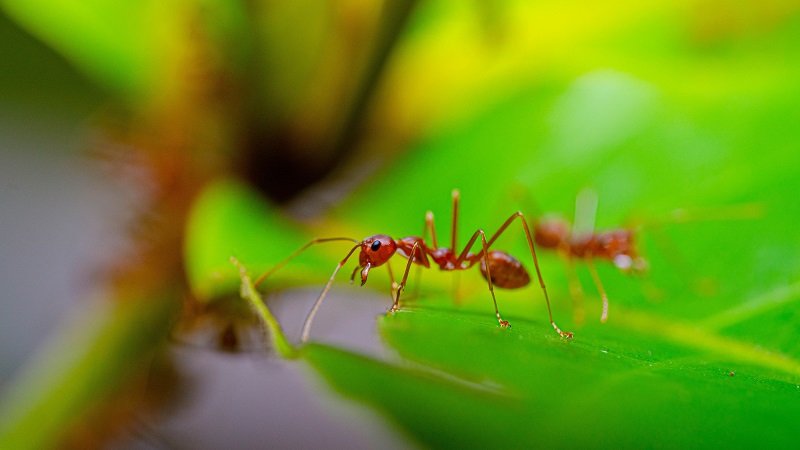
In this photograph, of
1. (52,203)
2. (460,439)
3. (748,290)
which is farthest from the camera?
(52,203)

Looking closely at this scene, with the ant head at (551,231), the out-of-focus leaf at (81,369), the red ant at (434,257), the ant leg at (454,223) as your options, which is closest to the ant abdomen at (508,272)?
the red ant at (434,257)

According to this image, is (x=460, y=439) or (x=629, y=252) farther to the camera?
(x=629, y=252)

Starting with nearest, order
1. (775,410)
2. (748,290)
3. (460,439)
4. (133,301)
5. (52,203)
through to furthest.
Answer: (775,410) < (460,439) < (748,290) < (133,301) < (52,203)

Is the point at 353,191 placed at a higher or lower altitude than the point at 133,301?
higher

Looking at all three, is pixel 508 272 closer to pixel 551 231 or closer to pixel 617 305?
pixel 617 305

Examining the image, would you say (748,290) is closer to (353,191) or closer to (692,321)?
(692,321)

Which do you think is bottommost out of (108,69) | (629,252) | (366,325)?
(366,325)

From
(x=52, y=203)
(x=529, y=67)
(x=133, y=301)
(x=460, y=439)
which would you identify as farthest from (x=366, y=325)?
(x=52, y=203)
